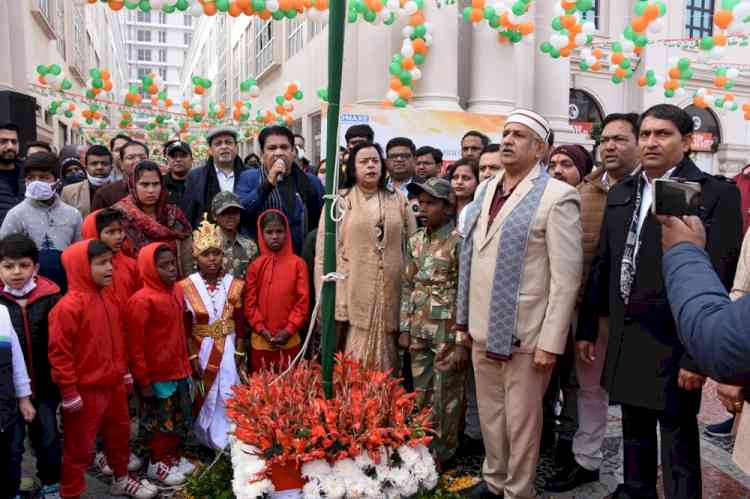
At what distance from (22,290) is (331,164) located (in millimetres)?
1736

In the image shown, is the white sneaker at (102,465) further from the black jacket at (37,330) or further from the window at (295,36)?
the window at (295,36)

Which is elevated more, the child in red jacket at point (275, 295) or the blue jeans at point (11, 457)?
the child in red jacket at point (275, 295)

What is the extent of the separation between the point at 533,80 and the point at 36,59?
41.3ft

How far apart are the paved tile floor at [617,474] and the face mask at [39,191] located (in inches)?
64.3

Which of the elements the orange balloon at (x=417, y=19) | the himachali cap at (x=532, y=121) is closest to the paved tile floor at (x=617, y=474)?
the himachali cap at (x=532, y=121)

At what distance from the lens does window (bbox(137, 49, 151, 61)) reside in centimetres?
8581

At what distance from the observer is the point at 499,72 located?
41.0 ft

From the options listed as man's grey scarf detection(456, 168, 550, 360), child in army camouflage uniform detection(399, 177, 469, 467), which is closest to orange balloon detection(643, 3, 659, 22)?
child in army camouflage uniform detection(399, 177, 469, 467)

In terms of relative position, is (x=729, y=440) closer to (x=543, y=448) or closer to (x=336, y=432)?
(x=543, y=448)

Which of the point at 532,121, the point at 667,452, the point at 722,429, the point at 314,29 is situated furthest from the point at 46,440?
Answer: the point at 314,29

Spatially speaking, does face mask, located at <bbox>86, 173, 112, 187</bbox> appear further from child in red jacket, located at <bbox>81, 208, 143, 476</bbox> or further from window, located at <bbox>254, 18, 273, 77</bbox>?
window, located at <bbox>254, 18, 273, 77</bbox>

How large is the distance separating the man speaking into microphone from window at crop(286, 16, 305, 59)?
1572 cm

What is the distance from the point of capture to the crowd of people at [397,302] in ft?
9.19

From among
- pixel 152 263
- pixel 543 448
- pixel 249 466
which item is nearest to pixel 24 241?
pixel 152 263
